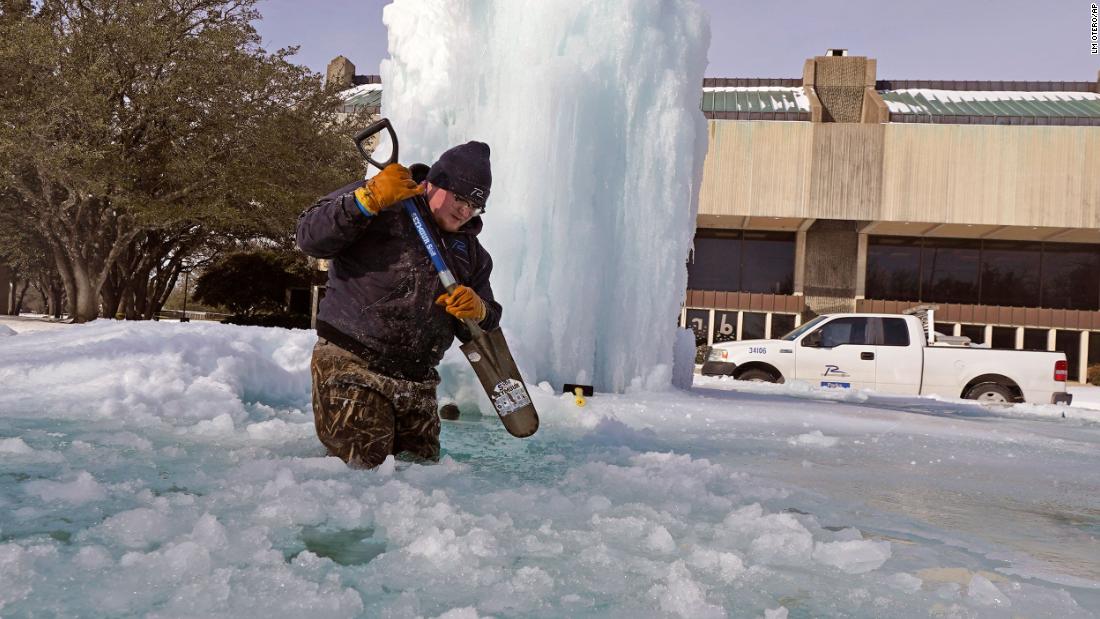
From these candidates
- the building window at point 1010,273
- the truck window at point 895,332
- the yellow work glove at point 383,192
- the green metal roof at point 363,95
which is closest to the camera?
the yellow work glove at point 383,192

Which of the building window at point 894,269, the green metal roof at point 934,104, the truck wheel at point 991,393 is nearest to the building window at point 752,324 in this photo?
the building window at point 894,269

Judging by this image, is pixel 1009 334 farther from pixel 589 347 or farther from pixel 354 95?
pixel 354 95

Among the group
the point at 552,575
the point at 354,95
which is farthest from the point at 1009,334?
the point at 552,575

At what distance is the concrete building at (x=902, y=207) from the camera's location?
27.5 metres

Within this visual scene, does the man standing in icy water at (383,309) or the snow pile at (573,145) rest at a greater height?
the snow pile at (573,145)

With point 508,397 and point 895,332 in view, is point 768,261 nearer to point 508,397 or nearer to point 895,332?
point 895,332

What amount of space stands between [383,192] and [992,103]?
36.6m

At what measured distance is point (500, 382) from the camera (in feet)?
13.1

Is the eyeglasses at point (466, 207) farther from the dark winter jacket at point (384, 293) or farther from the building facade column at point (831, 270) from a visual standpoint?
the building facade column at point (831, 270)

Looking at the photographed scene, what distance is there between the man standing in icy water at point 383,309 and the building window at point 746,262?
28.8 meters

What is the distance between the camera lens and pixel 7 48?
1486 centimetres

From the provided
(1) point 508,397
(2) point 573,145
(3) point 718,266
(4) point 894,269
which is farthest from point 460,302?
(4) point 894,269

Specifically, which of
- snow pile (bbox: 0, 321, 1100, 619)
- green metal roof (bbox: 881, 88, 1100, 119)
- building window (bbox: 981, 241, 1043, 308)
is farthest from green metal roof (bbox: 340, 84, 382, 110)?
snow pile (bbox: 0, 321, 1100, 619)

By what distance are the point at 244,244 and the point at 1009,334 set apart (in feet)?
90.5
